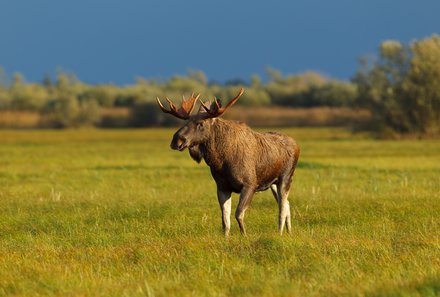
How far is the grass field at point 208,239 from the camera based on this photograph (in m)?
9.73

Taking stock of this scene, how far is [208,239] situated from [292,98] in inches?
3740

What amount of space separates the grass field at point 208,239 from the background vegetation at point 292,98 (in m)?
26.7

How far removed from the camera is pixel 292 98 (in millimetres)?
107062

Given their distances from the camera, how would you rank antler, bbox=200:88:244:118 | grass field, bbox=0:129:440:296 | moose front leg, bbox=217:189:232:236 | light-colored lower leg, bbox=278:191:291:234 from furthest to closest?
light-colored lower leg, bbox=278:191:291:234 < moose front leg, bbox=217:189:232:236 < antler, bbox=200:88:244:118 < grass field, bbox=0:129:440:296

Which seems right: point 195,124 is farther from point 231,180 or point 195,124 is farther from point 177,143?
point 231,180

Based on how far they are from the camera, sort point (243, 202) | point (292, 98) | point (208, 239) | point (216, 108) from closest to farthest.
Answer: point (208, 239), point (216, 108), point (243, 202), point (292, 98)

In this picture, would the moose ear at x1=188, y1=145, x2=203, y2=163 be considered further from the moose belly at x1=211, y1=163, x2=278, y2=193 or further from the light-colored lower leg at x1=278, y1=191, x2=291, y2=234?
the light-colored lower leg at x1=278, y1=191, x2=291, y2=234

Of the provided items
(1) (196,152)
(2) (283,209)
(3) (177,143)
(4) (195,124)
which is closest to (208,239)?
(1) (196,152)

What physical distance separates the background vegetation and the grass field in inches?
1052

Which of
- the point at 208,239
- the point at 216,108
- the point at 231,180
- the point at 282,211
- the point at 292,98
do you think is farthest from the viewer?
the point at 292,98

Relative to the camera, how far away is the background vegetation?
57188 mm

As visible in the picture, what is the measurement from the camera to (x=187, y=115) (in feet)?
44.2

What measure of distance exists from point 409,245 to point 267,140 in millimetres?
3199

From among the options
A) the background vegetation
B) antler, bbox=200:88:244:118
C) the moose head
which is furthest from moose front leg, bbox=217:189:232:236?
the background vegetation
